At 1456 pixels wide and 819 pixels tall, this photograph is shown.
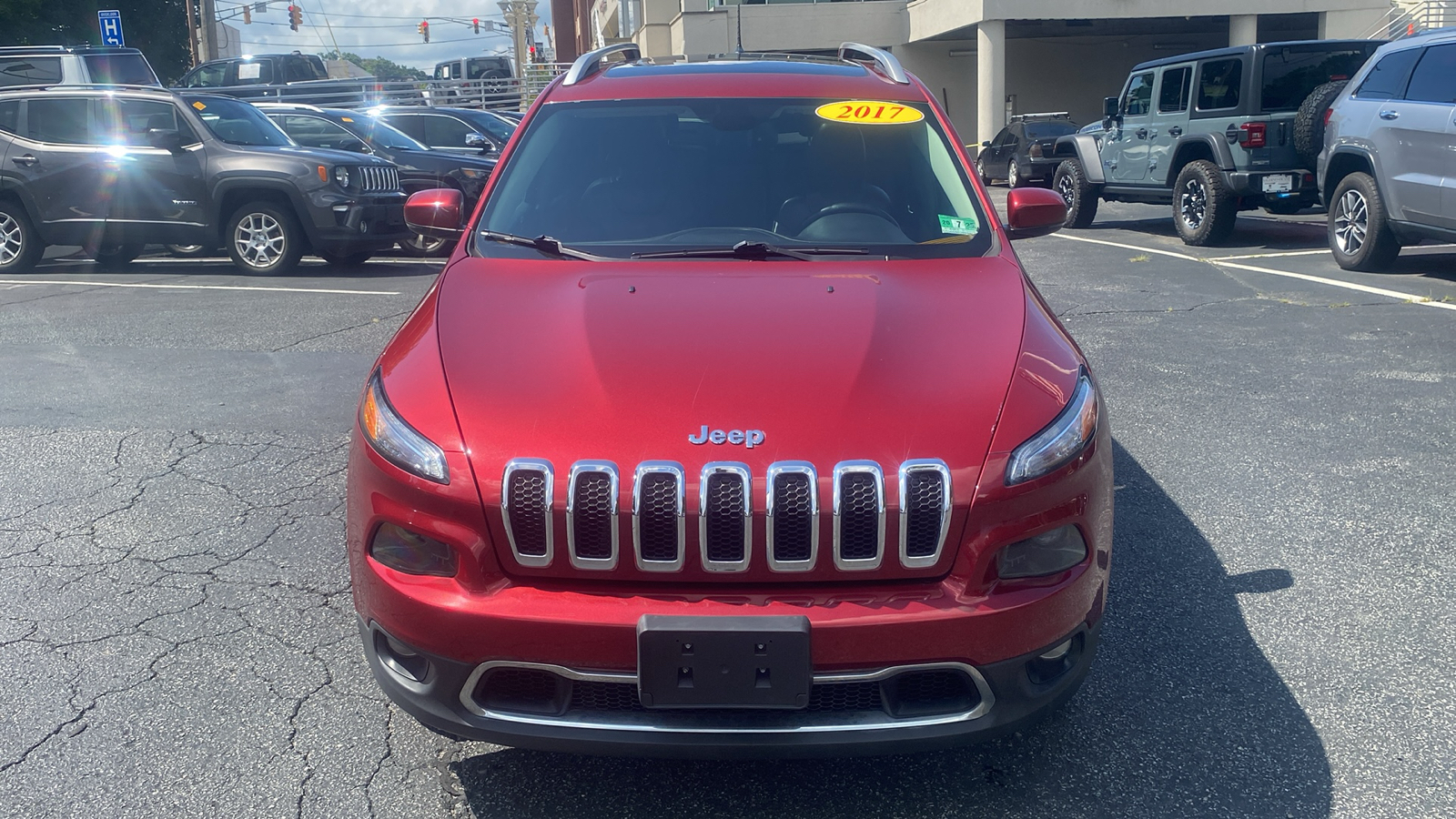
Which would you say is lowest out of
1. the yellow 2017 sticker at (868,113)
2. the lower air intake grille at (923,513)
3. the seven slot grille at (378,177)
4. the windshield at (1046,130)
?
the lower air intake grille at (923,513)

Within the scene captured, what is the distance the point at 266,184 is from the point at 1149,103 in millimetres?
9377

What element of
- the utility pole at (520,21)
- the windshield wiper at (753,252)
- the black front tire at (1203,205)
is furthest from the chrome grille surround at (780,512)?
the utility pole at (520,21)

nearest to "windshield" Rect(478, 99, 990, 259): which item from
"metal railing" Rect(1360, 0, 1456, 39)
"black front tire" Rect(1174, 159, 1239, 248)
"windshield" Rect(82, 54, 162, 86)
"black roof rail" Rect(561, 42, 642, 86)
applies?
"black roof rail" Rect(561, 42, 642, 86)

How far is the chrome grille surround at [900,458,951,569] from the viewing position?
95.6 inches

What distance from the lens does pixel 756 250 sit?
3496 mm

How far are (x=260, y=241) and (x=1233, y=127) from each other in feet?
31.0

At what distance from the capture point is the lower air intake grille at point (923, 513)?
8.01ft

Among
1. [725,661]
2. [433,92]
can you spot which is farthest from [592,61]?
[433,92]

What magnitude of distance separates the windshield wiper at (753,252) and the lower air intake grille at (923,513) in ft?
3.86

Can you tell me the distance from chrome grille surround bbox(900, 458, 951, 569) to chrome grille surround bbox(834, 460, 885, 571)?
4 cm

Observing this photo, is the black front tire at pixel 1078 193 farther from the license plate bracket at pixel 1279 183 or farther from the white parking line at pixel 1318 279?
the license plate bracket at pixel 1279 183

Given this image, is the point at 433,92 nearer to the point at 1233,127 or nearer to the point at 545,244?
the point at 1233,127

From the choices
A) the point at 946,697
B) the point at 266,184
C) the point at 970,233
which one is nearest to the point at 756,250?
the point at 970,233

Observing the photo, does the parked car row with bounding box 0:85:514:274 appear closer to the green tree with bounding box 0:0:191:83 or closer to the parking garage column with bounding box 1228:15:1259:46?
the green tree with bounding box 0:0:191:83
